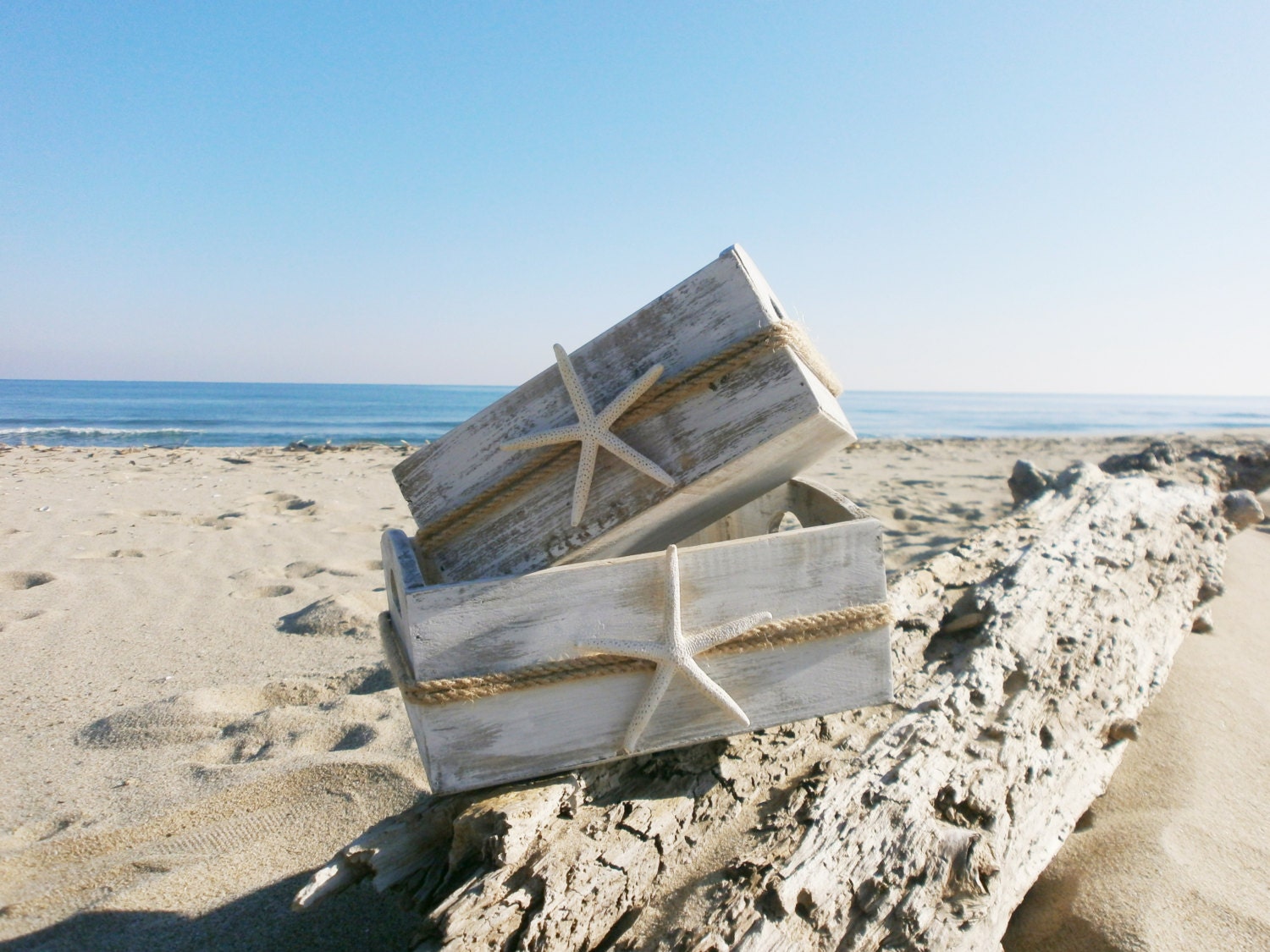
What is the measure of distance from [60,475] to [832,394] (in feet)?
34.5

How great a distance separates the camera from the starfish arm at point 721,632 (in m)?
1.89

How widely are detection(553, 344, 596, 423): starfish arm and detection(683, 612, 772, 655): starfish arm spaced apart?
0.64 metres

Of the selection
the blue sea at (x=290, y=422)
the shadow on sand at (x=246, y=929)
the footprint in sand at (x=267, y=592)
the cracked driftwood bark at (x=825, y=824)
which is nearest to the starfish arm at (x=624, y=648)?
the cracked driftwood bark at (x=825, y=824)

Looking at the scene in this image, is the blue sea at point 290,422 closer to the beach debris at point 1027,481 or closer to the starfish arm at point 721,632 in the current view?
the beach debris at point 1027,481

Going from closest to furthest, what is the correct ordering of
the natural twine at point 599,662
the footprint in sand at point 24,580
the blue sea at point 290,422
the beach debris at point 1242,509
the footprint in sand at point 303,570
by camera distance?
the natural twine at point 599,662 < the footprint in sand at point 24,580 < the footprint in sand at point 303,570 < the beach debris at point 1242,509 < the blue sea at point 290,422

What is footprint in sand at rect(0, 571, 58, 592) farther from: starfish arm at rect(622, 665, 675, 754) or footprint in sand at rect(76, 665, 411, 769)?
starfish arm at rect(622, 665, 675, 754)

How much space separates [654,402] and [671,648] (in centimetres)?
66

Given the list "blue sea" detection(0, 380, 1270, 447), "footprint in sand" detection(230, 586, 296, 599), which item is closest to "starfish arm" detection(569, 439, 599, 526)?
"footprint in sand" detection(230, 586, 296, 599)

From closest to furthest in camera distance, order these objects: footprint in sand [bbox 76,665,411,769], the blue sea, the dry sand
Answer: the dry sand < footprint in sand [bbox 76,665,411,769] < the blue sea

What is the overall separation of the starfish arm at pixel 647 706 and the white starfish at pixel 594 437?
1.53 feet

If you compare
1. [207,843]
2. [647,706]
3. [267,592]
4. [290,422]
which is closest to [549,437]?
[647,706]

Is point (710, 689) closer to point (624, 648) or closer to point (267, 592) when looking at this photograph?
point (624, 648)

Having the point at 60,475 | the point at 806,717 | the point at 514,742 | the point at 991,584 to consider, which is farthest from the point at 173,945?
the point at 60,475

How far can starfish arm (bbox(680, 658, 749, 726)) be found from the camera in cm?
188
